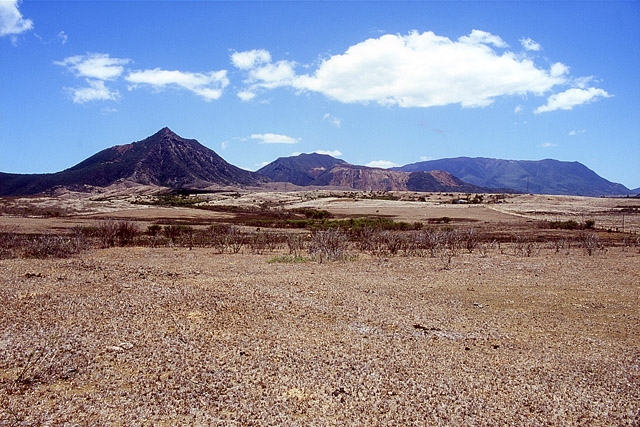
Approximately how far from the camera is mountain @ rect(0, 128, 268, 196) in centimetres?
14662

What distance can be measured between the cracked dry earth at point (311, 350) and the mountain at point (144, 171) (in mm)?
142185

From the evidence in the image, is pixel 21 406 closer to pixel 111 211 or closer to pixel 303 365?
pixel 303 365

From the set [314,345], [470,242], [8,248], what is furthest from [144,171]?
[314,345]

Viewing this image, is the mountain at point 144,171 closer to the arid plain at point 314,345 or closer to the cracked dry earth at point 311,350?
the arid plain at point 314,345

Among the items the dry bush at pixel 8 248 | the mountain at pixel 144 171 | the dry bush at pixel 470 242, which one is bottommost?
the dry bush at pixel 470 242

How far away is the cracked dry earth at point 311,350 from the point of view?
536 cm

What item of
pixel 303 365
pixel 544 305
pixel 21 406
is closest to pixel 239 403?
pixel 303 365

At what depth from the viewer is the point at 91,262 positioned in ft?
51.6

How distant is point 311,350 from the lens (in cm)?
736

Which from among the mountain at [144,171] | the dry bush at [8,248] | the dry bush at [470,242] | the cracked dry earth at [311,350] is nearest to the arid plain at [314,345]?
the cracked dry earth at [311,350]

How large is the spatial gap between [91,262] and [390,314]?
1106cm

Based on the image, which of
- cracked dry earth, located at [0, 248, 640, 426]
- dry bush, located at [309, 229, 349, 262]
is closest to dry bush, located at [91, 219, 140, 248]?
cracked dry earth, located at [0, 248, 640, 426]

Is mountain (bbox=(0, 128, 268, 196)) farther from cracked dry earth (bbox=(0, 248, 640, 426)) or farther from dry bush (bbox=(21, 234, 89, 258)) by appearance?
cracked dry earth (bbox=(0, 248, 640, 426))

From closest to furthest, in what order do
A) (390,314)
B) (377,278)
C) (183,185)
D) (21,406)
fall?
(21,406), (390,314), (377,278), (183,185)
